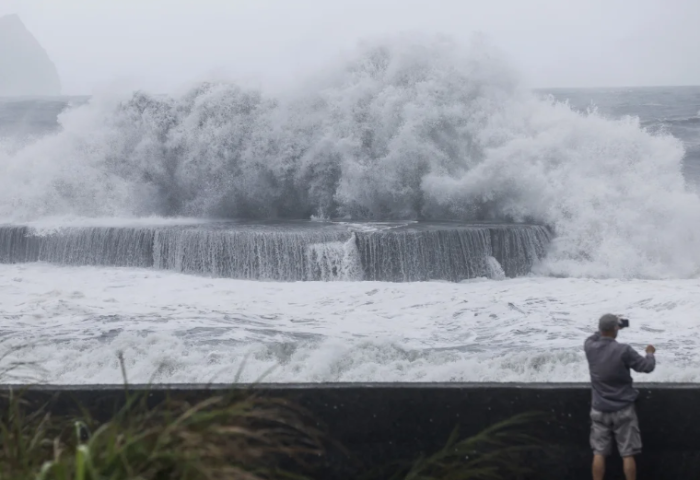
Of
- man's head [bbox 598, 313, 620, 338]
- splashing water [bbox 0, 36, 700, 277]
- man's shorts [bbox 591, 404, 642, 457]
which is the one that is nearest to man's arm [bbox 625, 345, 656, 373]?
man's head [bbox 598, 313, 620, 338]

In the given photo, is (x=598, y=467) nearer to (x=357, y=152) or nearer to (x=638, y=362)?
(x=638, y=362)

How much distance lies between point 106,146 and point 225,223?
481cm

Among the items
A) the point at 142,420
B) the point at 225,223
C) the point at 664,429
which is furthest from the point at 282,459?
the point at 225,223

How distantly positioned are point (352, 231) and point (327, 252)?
856 mm

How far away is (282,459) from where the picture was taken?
3.80 meters

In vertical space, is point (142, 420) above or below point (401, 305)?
above

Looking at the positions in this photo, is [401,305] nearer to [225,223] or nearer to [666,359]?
[666,359]

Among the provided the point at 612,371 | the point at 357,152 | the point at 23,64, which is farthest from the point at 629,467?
the point at 23,64

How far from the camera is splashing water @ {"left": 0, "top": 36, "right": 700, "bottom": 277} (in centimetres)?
1780

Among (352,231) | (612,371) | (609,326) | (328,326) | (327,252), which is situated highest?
(609,326)

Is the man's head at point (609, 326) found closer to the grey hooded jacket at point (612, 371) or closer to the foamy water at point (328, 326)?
Result: the grey hooded jacket at point (612, 371)

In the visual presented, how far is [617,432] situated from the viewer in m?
3.92

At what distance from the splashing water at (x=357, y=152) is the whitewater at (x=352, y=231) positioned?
0.05 metres

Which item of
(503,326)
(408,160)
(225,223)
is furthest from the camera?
(408,160)
